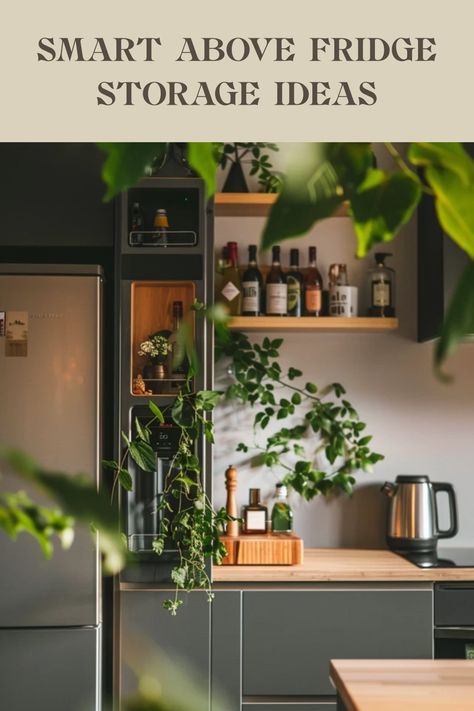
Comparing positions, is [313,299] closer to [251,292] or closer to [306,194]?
[251,292]

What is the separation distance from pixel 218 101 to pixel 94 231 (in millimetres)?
2671

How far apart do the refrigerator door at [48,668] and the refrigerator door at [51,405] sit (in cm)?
4

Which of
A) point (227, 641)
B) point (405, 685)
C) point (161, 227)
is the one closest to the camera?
point (405, 685)

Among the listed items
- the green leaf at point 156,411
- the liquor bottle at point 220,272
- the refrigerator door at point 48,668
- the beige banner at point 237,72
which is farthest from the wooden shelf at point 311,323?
the beige banner at point 237,72

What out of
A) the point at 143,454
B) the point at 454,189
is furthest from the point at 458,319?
the point at 143,454

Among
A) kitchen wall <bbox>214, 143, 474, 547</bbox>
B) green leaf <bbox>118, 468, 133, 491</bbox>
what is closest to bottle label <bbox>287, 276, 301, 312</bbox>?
kitchen wall <bbox>214, 143, 474, 547</bbox>

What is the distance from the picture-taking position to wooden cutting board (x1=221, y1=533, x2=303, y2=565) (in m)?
2.82

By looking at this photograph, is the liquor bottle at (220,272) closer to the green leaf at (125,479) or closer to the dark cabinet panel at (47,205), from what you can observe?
the dark cabinet panel at (47,205)

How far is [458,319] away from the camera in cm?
18

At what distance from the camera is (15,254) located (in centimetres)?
291

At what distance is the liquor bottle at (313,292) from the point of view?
307 cm

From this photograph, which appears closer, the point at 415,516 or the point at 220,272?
the point at 415,516

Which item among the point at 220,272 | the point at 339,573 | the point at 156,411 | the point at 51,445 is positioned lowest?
the point at 339,573

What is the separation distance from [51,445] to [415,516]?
1.25 m
